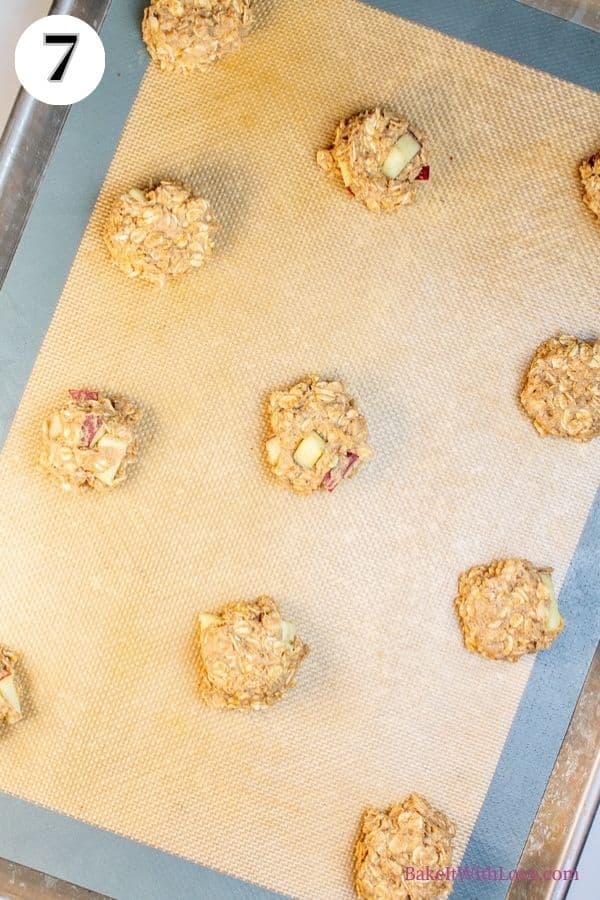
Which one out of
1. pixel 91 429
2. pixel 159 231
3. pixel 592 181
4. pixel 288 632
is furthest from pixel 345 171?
pixel 288 632

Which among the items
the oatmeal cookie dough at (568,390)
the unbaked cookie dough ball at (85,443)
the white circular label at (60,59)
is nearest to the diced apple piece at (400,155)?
the oatmeal cookie dough at (568,390)

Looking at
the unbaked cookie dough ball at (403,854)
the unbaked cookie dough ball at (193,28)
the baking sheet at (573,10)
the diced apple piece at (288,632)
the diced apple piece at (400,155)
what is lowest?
the unbaked cookie dough ball at (403,854)

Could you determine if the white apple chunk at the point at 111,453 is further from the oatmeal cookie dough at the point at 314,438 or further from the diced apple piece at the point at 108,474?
the oatmeal cookie dough at the point at 314,438

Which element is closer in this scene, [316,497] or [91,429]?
[91,429]

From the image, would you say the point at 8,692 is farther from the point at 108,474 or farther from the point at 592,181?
the point at 592,181

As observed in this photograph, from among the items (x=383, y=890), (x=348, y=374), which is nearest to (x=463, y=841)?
(x=383, y=890)

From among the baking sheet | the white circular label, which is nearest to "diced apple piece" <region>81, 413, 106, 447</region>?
the white circular label

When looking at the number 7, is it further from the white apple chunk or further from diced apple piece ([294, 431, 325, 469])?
diced apple piece ([294, 431, 325, 469])
